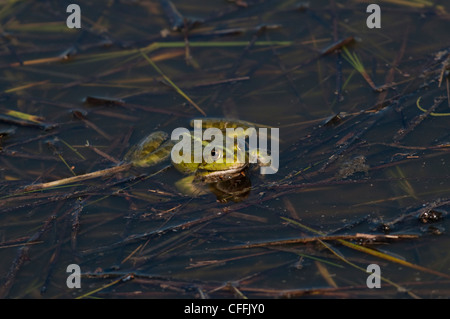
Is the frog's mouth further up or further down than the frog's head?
further down

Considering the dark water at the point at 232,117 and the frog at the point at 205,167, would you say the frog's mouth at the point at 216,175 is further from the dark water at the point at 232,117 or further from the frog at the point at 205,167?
the dark water at the point at 232,117

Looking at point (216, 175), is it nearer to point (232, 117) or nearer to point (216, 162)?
point (216, 162)

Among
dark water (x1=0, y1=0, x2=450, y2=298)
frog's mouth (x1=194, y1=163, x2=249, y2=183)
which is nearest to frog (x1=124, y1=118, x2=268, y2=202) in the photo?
frog's mouth (x1=194, y1=163, x2=249, y2=183)

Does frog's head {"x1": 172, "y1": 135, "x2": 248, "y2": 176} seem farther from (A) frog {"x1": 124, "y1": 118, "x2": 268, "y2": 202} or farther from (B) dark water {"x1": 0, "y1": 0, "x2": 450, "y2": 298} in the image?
(B) dark water {"x1": 0, "y1": 0, "x2": 450, "y2": 298}

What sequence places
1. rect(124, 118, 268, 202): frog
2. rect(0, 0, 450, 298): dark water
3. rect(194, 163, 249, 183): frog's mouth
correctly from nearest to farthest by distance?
rect(0, 0, 450, 298): dark water
rect(124, 118, 268, 202): frog
rect(194, 163, 249, 183): frog's mouth

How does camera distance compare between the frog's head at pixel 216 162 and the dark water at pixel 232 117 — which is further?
the frog's head at pixel 216 162

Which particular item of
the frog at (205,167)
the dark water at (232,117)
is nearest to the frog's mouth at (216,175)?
the frog at (205,167)

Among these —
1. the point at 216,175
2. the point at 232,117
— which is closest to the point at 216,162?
the point at 216,175
